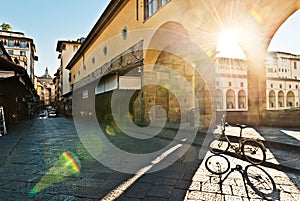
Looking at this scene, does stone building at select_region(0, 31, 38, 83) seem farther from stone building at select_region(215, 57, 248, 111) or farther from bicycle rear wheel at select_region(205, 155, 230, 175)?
bicycle rear wheel at select_region(205, 155, 230, 175)

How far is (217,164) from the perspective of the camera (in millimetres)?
4523

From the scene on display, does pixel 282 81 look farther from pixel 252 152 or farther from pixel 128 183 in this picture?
pixel 128 183

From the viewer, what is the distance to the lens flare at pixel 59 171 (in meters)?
3.46

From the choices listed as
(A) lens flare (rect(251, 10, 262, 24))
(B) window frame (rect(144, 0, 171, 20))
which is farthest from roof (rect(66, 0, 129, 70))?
(A) lens flare (rect(251, 10, 262, 24))

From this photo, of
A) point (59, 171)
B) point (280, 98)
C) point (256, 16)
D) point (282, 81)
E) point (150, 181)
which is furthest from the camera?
point (280, 98)

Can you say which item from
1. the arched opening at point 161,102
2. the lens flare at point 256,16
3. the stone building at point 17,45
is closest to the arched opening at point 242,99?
the arched opening at point 161,102

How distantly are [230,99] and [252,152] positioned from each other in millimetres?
42027

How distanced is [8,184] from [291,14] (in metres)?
10.7

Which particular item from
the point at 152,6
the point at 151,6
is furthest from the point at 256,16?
the point at 151,6

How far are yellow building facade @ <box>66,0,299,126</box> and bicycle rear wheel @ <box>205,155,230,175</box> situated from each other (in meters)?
4.32

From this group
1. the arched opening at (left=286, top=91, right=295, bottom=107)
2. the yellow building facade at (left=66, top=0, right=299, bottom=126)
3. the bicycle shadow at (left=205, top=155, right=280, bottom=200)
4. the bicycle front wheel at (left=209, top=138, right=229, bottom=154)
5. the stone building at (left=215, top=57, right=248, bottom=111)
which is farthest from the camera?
the arched opening at (left=286, top=91, right=295, bottom=107)

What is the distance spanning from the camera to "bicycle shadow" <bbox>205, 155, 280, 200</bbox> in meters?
3.05

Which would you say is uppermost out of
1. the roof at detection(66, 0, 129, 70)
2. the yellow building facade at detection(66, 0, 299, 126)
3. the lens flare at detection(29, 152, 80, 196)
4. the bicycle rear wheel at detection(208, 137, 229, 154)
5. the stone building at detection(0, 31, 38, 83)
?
the stone building at detection(0, 31, 38, 83)

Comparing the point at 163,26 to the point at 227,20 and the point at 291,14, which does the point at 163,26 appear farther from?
the point at 291,14
